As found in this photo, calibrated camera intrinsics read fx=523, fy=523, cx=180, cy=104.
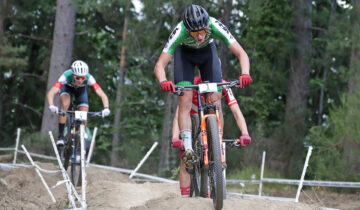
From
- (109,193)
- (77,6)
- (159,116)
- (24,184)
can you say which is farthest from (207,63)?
(159,116)

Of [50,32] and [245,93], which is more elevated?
[50,32]

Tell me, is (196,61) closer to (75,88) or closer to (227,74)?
(75,88)

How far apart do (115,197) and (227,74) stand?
9577mm

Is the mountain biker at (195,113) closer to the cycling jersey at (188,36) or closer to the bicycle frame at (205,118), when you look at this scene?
the bicycle frame at (205,118)

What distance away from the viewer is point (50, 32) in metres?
21.6

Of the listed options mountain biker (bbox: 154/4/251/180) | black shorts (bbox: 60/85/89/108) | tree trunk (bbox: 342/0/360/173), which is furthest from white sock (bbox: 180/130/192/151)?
tree trunk (bbox: 342/0/360/173)

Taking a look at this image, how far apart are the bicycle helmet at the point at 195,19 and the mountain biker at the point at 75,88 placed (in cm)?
396

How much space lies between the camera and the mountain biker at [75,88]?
9375 mm

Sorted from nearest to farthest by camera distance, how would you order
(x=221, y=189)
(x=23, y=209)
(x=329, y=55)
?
(x=221, y=189)
(x=23, y=209)
(x=329, y=55)

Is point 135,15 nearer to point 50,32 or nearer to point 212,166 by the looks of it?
point 50,32

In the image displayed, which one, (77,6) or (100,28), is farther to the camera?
(100,28)

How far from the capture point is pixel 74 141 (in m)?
9.34

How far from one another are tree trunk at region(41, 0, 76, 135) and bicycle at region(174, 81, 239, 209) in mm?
11325

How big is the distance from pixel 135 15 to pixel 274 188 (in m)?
8.76
